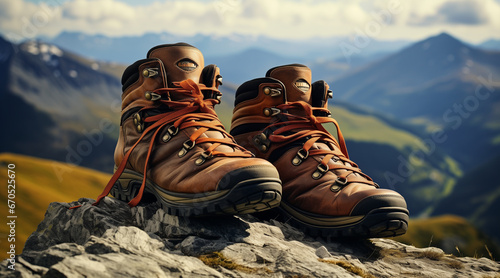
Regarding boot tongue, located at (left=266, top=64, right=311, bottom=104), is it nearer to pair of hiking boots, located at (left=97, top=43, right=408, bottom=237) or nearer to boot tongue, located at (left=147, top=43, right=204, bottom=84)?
pair of hiking boots, located at (left=97, top=43, right=408, bottom=237)

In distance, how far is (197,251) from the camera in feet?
14.4

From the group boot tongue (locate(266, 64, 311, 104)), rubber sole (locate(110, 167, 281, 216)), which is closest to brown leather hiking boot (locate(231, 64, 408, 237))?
boot tongue (locate(266, 64, 311, 104))

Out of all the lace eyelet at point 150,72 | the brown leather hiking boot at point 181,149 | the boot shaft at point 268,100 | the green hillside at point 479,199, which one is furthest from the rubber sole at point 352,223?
the green hillside at point 479,199

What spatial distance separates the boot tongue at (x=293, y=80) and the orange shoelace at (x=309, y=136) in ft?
0.55

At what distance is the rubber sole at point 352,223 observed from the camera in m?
4.89

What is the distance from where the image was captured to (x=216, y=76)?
18.6 feet

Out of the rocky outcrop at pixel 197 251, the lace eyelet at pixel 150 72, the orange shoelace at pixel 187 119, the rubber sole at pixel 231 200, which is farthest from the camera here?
the lace eyelet at pixel 150 72

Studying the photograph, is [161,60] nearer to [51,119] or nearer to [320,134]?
[320,134]

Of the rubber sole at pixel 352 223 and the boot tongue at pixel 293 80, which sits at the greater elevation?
the boot tongue at pixel 293 80

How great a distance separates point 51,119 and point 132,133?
179973mm

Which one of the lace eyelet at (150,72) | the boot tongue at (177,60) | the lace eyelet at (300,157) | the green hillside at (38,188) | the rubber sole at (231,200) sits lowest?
the rubber sole at (231,200)

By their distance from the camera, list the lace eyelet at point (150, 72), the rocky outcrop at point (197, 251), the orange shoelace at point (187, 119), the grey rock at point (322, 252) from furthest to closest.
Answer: the lace eyelet at point (150, 72) → the orange shoelace at point (187, 119) → the grey rock at point (322, 252) → the rocky outcrop at point (197, 251)

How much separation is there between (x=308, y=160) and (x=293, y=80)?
1076mm

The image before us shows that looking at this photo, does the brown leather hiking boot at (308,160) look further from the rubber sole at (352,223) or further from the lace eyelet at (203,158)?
the lace eyelet at (203,158)
